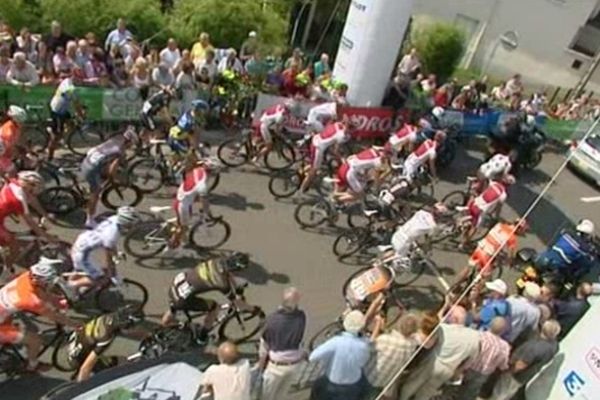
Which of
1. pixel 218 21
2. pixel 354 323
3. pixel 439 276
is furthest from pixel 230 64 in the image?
pixel 354 323

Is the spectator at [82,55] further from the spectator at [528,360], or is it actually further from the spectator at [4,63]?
the spectator at [528,360]

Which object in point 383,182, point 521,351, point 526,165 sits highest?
point 521,351

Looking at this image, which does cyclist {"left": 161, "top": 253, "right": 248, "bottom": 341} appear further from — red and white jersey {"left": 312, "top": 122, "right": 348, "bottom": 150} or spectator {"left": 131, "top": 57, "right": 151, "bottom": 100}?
spectator {"left": 131, "top": 57, "right": 151, "bottom": 100}

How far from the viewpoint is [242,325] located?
9133 mm

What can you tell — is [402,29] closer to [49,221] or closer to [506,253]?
[506,253]

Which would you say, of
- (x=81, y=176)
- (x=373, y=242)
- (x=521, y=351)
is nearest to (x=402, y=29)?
(x=373, y=242)

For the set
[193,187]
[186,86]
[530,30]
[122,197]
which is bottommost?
[530,30]

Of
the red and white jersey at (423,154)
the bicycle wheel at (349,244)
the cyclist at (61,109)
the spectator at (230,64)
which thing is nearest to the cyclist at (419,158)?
the red and white jersey at (423,154)

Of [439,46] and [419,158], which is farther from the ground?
[419,158]

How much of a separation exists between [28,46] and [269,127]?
4.65 m

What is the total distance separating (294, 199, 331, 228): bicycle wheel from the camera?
39.5 feet

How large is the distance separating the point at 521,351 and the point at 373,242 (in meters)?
3.72

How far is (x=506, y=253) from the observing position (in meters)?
10.9

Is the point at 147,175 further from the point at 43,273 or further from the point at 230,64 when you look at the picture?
the point at 43,273
